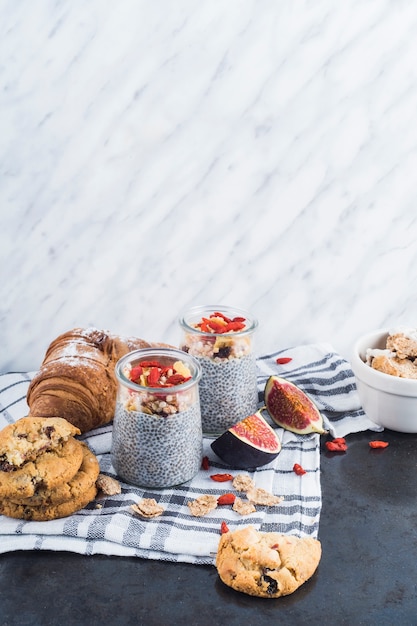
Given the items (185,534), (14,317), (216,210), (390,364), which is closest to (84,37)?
(216,210)

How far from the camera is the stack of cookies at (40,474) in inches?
71.3

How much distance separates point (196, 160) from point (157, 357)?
724 mm

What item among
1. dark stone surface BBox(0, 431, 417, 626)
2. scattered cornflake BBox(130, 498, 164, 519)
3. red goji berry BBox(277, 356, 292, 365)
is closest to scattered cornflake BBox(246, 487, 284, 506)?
dark stone surface BBox(0, 431, 417, 626)

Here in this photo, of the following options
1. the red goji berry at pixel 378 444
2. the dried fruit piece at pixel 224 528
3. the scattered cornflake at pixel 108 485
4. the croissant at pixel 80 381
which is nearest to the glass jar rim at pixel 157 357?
the croissant at pixel 80 381

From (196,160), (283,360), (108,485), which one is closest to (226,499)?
(108,485)

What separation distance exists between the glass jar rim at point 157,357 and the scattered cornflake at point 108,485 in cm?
24

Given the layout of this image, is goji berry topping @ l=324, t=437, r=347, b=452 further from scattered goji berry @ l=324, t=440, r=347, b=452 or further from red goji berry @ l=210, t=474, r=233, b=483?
red goji berry @ l=210, t=474, r=233, b=483

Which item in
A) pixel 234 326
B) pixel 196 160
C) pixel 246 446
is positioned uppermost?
pixel 196 160

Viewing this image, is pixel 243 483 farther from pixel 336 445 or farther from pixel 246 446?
pixel 336 445

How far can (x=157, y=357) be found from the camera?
2.12 meters

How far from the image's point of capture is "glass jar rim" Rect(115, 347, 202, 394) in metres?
1.94

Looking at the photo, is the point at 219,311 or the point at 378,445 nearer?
the point at 378,445

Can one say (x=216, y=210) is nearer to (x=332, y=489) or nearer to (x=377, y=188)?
(x=377, y=188)

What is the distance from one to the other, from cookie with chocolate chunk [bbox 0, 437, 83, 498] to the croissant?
0.27 meters
